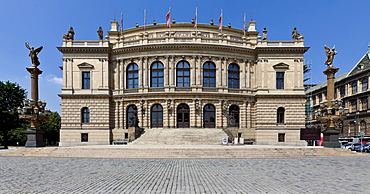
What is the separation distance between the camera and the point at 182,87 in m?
38.9

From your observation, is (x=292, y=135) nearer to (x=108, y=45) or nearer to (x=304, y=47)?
(x=304, y=47)

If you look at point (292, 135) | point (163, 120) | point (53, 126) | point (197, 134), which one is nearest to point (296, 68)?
point (292, 135)

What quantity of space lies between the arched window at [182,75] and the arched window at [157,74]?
258 centimetres

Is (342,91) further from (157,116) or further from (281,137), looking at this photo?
(157,116)

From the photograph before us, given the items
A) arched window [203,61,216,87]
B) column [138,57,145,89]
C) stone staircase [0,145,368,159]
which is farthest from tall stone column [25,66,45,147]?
arched window [203,61,216,87]

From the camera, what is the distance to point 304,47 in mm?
39688

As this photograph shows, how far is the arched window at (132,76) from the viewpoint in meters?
40.4

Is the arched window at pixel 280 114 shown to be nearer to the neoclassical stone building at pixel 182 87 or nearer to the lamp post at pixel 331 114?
the neoclassical stone building at pixel 182 87

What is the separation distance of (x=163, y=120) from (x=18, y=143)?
52.8 m

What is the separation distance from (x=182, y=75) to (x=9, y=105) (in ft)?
106

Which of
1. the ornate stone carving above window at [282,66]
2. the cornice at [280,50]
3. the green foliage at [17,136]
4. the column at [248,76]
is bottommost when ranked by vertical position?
the green foliage at [17,136]

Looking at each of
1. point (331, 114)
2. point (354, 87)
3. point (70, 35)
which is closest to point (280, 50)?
point (331, 114)

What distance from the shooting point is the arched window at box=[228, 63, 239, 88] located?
133 ft

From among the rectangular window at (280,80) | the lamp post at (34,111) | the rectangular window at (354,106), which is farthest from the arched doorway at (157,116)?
the rectangular window at (354,106)
